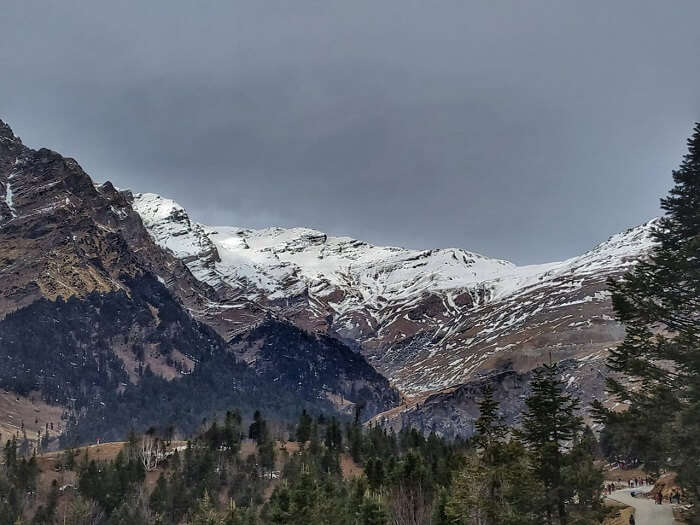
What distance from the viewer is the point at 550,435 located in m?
40.5

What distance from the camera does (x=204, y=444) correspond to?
177 metres

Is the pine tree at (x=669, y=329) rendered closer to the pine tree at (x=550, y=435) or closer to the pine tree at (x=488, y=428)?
the pine tree at (x=550, y=435)

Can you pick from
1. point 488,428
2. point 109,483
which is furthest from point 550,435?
point 109,483

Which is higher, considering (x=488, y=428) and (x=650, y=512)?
(x=488, y=428)

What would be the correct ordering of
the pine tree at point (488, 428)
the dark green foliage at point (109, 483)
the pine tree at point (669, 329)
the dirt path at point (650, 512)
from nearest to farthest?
the pine tree at point (669, 329)
the pine tree at point (488, 428)
the dirt path at point (650, 512)
the dark green foliage at point (109, 483)

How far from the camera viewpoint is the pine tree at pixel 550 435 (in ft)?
129

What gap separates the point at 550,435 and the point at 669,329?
9.55m

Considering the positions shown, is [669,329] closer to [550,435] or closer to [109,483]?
[550,435]

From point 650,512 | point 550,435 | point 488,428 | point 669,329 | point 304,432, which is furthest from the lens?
point 304,432

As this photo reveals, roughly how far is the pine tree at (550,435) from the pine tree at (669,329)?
9.73ft

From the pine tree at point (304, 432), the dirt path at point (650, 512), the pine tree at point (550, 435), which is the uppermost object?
the pine tree at point (304, 432)

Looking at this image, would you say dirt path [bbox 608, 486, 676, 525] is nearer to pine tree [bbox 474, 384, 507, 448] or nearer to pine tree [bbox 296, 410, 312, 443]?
pine tree [bbox 474, 384, 507, 448]

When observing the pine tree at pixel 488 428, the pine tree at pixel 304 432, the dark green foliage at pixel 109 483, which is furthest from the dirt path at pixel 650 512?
the pine tree at pixel 304 432

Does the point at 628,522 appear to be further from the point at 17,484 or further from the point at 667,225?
the point at 17,484
